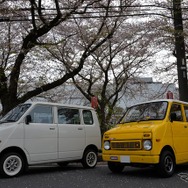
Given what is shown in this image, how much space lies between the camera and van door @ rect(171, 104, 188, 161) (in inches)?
290

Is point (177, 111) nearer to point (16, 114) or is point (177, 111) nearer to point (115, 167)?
point (115, 167)

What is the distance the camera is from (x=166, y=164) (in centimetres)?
697

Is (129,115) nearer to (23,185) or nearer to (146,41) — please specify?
(23,185)

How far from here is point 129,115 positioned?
8.30m

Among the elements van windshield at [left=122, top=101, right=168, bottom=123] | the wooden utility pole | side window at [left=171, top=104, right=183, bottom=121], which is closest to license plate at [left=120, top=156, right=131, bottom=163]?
van windshield at [left=122, top=101, right=168, bottom=123]

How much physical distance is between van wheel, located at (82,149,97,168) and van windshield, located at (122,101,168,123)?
170 centimetres

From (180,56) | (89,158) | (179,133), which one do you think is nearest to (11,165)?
(89,158)

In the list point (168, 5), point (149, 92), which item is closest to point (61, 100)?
point (149, 92)

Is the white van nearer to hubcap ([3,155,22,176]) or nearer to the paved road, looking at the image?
hubcap ([3,155,22,176])

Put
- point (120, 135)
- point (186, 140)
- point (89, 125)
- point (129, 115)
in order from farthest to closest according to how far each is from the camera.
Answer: point (89, 125)
point (129, 115)
point (186, 140)
point (120, 135)

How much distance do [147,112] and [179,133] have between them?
39.1 inches

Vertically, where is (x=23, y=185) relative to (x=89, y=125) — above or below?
below

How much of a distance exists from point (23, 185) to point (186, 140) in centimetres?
435

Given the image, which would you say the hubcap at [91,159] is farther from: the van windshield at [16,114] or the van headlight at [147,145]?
the van headlight at [147,145]
